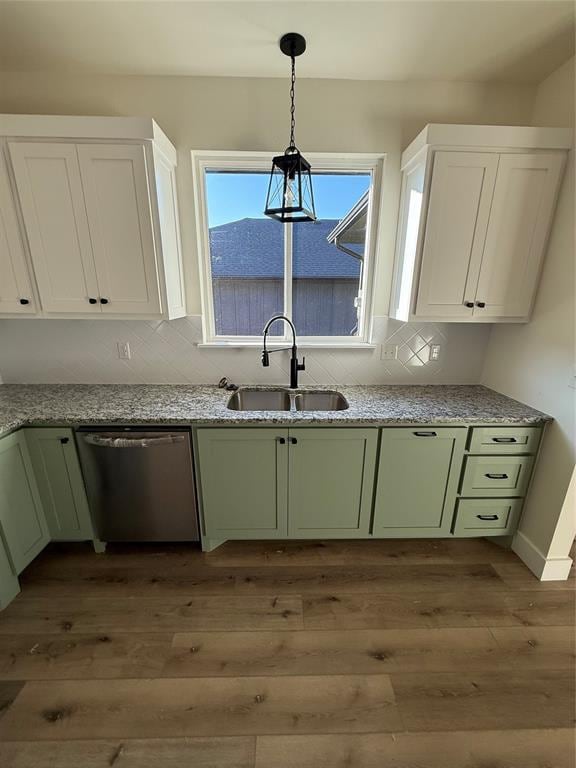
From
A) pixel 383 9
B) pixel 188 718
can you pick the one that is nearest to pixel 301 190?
pixel 383 9

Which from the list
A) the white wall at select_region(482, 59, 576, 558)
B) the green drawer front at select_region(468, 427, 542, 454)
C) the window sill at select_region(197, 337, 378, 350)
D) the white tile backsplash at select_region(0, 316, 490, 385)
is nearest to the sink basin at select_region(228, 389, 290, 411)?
the white tile backsplash at select_region(0, 316, 490, 385)

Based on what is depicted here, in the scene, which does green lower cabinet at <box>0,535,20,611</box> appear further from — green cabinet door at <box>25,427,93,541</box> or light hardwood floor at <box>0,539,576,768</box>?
green cabinet door at <box>25,427,93,541</box>

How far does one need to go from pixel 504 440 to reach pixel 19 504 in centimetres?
267

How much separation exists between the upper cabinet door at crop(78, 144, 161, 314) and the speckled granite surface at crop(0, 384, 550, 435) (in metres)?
→ 0.56

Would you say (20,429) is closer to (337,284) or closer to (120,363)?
(120,363)

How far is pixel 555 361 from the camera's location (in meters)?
1.70

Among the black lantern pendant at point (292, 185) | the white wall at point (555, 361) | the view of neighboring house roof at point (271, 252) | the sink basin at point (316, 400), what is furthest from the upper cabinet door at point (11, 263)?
the white wall at point (555, 361)

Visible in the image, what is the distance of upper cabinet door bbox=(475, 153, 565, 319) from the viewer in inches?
65.8

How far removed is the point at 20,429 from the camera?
1666 millimetres

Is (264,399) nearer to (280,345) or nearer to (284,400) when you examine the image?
(284,400)

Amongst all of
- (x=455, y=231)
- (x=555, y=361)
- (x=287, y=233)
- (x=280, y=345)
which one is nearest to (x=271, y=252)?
(x=287, y=233)

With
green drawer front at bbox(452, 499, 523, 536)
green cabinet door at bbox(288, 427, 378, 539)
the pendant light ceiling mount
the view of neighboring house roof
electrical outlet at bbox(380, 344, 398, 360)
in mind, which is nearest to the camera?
the pendant light ceiling mount

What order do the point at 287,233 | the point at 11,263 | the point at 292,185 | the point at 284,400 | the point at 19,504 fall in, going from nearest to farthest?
the point at 292,185
the point at 19,504
the point at 11,263
the point at 287,233
the point at 284,400

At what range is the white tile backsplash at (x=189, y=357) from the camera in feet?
7.06
